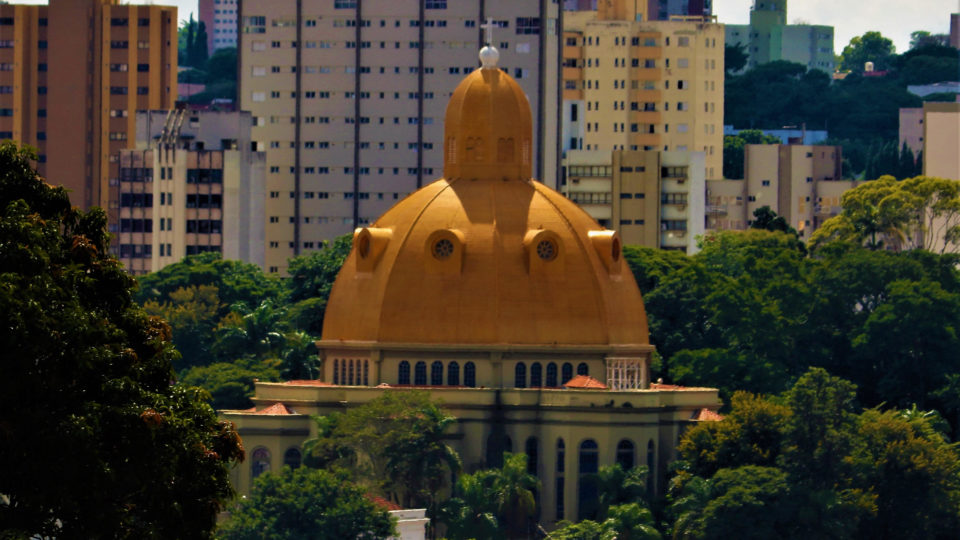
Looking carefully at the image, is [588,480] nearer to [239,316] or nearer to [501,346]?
[501,346]

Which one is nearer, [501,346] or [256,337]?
[501,346]

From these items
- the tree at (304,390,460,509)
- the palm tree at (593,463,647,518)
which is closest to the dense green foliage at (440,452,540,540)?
the tree at (304,390,460,509)

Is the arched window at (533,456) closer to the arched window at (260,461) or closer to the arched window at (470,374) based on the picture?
the arched window at (470,374)

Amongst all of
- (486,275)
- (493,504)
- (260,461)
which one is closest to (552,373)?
(486,275)

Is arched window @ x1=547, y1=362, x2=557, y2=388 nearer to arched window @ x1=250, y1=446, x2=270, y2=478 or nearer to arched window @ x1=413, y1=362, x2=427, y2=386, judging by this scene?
arched window @ x1=413, y1=362, x2=427, y2=386

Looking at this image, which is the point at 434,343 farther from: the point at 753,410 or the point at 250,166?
the point at 250,166

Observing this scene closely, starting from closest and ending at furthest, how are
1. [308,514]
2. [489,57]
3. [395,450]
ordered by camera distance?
[308,514] < [395,450] < [489,57]

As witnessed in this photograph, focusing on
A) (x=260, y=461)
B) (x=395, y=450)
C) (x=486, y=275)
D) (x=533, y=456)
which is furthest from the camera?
(x=486, y=275)
